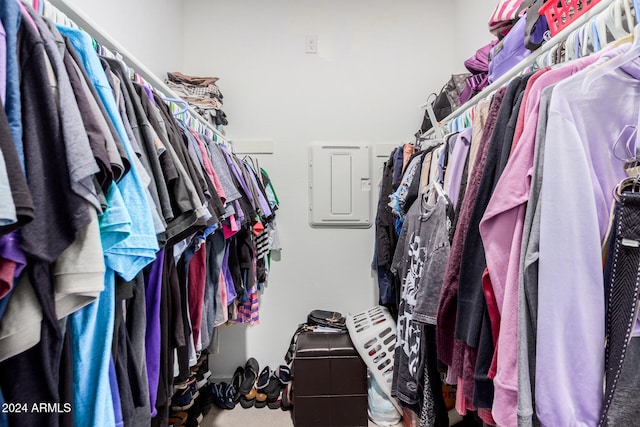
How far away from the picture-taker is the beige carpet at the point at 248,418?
1770mm

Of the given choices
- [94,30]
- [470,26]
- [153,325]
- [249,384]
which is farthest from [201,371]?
[470,26]

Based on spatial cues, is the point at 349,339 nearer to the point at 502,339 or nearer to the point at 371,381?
the point at 371,381

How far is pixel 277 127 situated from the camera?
2.23 metres

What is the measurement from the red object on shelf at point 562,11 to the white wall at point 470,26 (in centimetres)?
108

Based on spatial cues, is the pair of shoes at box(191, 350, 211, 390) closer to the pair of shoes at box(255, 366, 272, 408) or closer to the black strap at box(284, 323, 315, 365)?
the pair of shoes at box(255, 366, 272, 408)

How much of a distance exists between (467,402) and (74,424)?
33.8 inches

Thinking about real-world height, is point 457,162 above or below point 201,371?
above

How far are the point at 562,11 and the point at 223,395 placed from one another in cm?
239

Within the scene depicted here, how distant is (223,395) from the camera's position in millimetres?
1943

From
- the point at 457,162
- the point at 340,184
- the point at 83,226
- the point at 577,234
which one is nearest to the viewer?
the point at 83,226

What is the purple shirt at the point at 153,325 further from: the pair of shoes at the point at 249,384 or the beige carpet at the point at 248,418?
the pair of shoes at the point at 249,384

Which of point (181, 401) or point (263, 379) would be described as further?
point (263, 379)

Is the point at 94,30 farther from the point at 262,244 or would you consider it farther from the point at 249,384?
the point at 249,384

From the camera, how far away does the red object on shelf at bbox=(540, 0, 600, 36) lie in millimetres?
749
